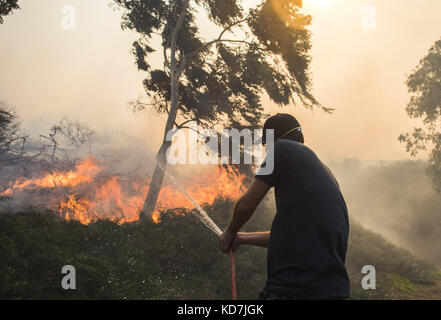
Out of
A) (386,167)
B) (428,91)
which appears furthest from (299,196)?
(386,167)

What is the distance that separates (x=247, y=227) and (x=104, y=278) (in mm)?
6902

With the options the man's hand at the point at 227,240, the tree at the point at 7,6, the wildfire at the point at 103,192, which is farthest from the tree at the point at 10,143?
the man's hand at the point at 227,240

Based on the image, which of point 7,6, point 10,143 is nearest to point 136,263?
point 7,6

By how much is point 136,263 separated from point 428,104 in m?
22.4

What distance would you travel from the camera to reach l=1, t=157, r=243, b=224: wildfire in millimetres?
11797

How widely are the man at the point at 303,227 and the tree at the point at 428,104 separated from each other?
2291 cm

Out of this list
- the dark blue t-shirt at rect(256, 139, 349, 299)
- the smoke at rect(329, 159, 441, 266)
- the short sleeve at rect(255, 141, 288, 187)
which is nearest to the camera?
the dark blue t-shirt at rect(256, 139, 349, 299)

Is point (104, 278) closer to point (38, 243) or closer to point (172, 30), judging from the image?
point (38, 243)

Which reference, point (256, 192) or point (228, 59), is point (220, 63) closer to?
point (228, 59)

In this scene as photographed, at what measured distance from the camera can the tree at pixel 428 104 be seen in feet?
63.4

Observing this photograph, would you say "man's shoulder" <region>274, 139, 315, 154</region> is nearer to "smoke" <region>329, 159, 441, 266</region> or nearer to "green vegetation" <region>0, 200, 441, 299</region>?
"green vegetation" <region>0, 200, 441, 299</region>

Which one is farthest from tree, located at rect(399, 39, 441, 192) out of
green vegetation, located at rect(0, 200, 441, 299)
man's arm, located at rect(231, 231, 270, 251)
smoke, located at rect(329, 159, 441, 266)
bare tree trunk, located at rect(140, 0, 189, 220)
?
man's arm, located at rect(231, 231, 270, 251)

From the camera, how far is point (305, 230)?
1.98 metres

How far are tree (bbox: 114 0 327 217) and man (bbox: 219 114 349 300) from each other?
9513 millimetres
